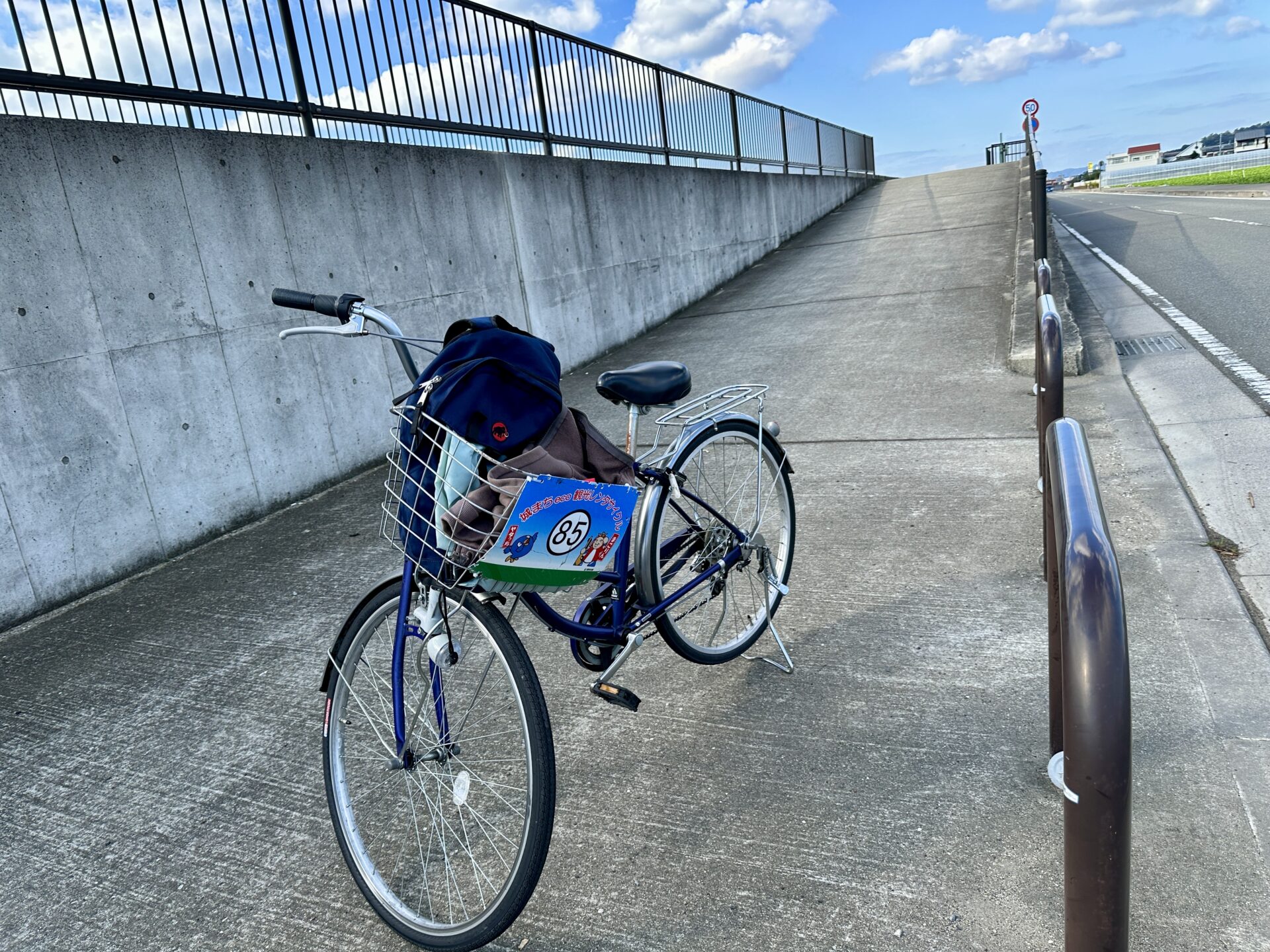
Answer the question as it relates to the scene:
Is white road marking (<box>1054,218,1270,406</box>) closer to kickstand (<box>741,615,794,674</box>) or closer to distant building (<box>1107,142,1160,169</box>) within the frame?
kickstand (<box>741,615,794,674</box>)

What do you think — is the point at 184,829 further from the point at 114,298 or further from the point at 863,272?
the point at 863,272

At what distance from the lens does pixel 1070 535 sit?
4.22 ft

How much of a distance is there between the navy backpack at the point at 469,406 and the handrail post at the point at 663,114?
9.60 metres

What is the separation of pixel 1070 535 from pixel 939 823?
3.61 feet

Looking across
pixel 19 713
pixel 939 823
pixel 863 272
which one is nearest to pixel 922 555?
pixel 939 823

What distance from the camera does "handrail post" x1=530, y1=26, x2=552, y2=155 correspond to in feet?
26.1

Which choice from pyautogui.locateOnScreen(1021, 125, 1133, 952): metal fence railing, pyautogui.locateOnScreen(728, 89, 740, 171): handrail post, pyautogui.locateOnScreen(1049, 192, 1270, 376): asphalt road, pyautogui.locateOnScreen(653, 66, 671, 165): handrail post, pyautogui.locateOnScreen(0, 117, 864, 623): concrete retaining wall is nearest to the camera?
pyautogui.locateOnScreen(1021, 125, 1133, 952): metal fence railing

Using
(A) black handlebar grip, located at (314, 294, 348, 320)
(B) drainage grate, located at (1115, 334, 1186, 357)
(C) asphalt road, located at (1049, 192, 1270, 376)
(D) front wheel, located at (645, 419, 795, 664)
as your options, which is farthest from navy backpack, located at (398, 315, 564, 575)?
(B) drainage grate, located at (1115, 334, 1186, 357)

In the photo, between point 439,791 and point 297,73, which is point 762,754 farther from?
point 297,73

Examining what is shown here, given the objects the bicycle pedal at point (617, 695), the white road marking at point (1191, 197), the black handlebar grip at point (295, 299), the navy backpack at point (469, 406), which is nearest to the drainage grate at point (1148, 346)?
→ the bicycle pedal at point (617, 695)

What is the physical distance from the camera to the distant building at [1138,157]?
68562 mm

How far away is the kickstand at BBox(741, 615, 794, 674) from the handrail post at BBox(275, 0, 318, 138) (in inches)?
168

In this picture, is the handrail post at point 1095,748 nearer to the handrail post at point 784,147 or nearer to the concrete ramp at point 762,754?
the concrete ramp at point 762,754

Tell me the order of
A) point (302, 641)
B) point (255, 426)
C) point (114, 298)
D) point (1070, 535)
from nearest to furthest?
point (1070, 535), point (302, 641), point (114, 298), point (255, 426)
